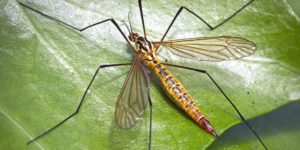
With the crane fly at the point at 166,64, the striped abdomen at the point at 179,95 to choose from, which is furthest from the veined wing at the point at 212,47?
the striped abdomen at the point at 179,95

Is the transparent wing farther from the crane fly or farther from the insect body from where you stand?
the insect body

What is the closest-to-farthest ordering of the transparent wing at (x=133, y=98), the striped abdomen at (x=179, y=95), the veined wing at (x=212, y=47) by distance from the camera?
the transparent wing at (x=133, y=98) → the striped abdomen at (x=179, y=95) → the veined wing at (x=212, y=47)

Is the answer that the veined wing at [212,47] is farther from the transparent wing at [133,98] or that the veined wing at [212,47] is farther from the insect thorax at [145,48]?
the transparent wing at [133,98]

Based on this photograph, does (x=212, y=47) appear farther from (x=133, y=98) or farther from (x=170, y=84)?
(x=133, y=98)

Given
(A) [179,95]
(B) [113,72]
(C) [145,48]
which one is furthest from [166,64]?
(B) [113,72]

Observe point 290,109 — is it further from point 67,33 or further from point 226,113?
point 67,33

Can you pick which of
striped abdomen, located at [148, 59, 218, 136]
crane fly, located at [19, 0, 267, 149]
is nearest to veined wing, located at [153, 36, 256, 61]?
crane fly, located at [19, 0, 267, 149]

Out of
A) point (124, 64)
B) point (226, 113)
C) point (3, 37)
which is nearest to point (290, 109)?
point (226, 113)
